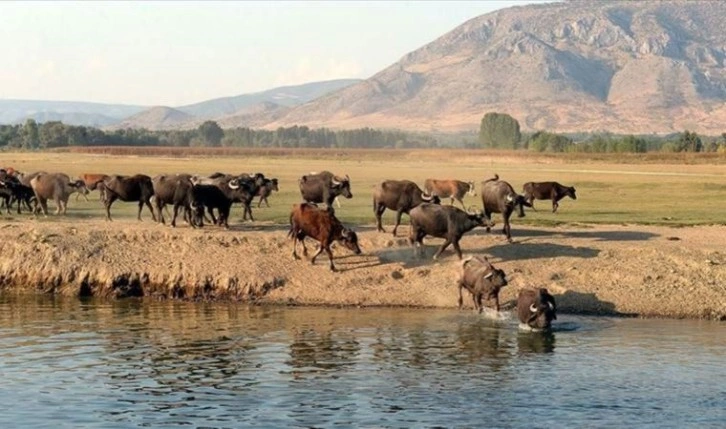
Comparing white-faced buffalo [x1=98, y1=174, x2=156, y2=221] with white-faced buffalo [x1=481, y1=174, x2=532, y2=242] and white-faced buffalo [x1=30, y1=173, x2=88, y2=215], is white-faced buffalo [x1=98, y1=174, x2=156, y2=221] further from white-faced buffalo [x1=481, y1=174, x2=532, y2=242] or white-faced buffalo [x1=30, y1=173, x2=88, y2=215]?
white-faced buffalo [x1=481, y1=174, x2=532, y2=242]

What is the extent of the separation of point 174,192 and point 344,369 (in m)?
15.2

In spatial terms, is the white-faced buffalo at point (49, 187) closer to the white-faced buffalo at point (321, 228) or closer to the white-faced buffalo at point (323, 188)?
the white-faced buffalo at point (323, 188)

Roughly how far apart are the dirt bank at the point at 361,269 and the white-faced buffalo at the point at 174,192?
1.15 meters

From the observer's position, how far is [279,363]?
22.2 meters

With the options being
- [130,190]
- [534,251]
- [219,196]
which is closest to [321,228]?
[219,196]

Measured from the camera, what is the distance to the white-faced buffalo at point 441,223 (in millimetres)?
31109

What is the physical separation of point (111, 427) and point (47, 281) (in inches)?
595

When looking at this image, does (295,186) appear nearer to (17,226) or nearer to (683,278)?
(17,226)

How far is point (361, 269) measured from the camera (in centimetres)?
3125

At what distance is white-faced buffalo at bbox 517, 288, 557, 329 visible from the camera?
84.4 ft

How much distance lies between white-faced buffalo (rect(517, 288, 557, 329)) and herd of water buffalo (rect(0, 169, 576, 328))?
0.02 meters

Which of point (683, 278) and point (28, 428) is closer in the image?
point (28, 428)

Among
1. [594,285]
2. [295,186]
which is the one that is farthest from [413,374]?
[295,186]

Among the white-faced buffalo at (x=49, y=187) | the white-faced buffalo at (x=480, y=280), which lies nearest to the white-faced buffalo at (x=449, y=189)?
the white-faced buffalo at (x=49, y=187)
